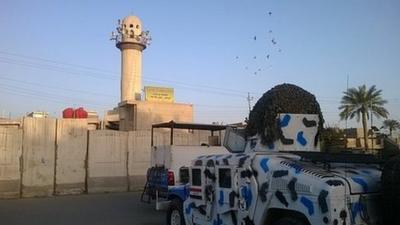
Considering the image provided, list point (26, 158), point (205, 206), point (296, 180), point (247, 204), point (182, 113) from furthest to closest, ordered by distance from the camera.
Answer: point (182, 113) → point (26, 158) → point (205, 206) → point (247, 204) → point (296, 180)

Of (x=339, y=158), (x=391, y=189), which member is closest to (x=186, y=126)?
(x=339, y=158)

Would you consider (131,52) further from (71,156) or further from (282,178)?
(282,178)

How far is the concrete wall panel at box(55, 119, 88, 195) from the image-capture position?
2178 cm

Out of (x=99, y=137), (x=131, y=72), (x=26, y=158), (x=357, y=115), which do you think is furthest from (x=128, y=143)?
(x=131, y=72)

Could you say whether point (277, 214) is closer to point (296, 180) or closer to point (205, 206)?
point (296, 180)

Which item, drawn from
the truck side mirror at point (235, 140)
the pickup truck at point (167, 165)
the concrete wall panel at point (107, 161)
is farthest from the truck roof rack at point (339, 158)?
the concrete wall panel at point (107, 161)

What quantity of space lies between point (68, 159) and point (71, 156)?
188 millimetres

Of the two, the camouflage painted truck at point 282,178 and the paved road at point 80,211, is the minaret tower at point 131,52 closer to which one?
the paved road at point 80,211

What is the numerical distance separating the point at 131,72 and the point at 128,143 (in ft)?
170

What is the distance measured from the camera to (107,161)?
23.1 metres

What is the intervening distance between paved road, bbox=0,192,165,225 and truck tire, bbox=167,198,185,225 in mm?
2039

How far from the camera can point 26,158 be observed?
20.9m

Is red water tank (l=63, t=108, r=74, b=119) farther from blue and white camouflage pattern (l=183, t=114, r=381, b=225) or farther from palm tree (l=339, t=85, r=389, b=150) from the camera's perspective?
blue and white camouflage pattern (l=183, t=114, r=381, b=225)

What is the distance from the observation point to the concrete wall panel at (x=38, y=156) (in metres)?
20.9
